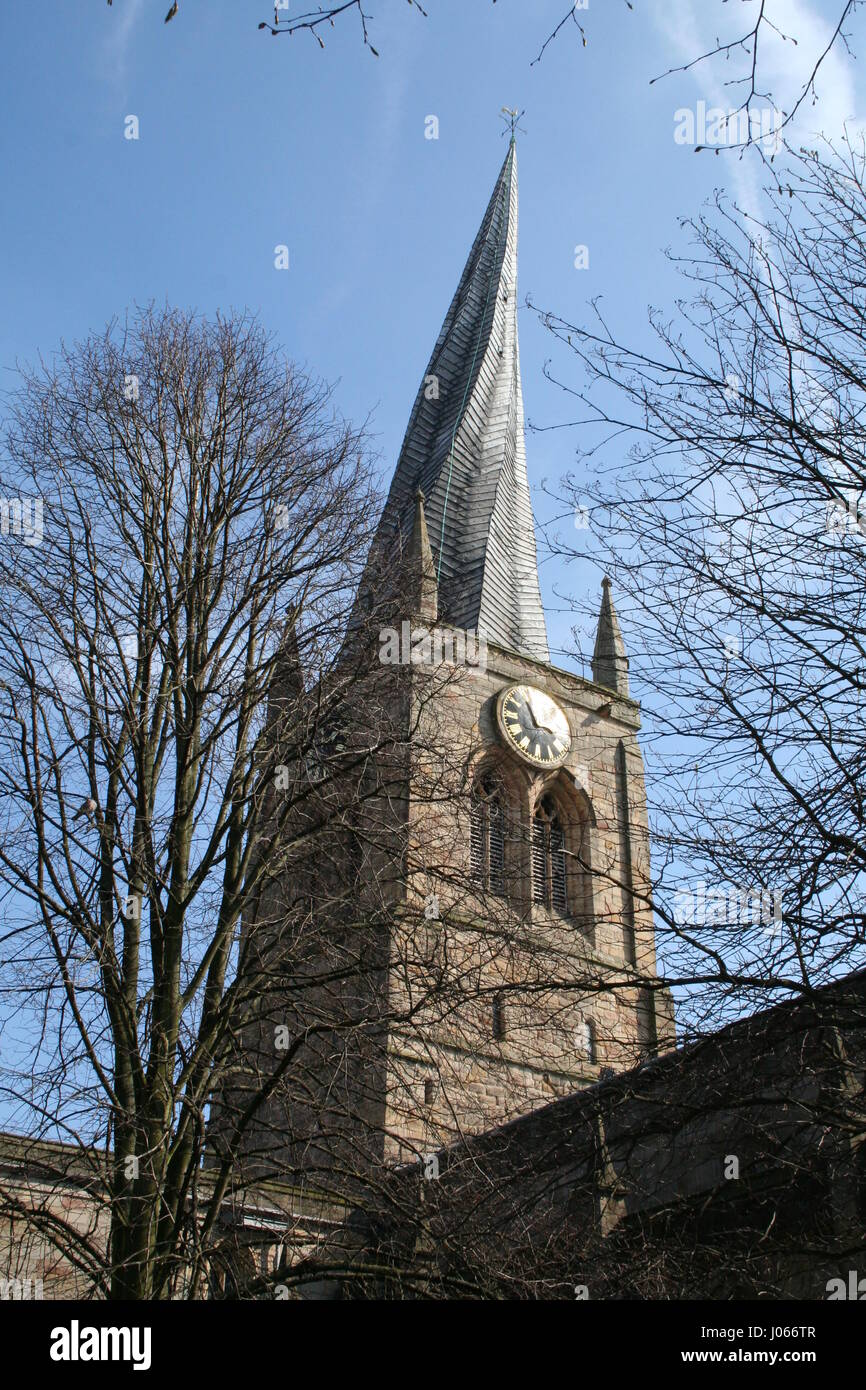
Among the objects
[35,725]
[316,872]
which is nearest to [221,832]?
[316,872]

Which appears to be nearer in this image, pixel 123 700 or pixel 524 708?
pixel 123 700

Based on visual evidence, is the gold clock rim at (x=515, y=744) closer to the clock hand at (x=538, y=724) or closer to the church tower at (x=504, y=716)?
the church tower at (x=504, y=716)

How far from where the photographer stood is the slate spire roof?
104ft

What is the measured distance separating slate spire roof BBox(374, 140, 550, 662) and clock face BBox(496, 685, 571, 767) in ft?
4.31

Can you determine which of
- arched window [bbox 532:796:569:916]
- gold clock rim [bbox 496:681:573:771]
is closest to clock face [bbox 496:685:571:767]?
gold clock rim [bbox 496:681:573:771]

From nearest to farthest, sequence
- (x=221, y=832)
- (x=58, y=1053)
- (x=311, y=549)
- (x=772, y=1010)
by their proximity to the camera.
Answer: (x=772, y=1010) < (x=58, y=1053) < (x=221, y=832) < (x=311, y=549)

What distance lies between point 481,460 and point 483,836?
1403cm

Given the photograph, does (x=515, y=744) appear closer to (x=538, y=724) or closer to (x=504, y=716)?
(x=504, y=716)

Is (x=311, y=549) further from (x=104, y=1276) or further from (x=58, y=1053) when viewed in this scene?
(x=104, y=1276)

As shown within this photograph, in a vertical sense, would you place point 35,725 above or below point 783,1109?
above

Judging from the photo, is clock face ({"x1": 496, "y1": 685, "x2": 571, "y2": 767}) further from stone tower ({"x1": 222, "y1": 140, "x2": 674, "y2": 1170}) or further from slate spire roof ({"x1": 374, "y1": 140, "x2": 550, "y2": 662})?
slate spire roof ({"x1": 374, "y1": 140, "x2": 550, "y2": 662})

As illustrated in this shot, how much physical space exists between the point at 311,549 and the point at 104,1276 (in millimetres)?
4959

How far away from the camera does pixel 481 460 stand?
1404 inches
